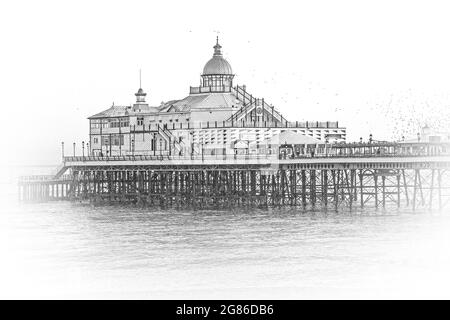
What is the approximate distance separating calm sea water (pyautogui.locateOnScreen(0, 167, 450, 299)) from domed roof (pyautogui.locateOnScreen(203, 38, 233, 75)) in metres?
33.2

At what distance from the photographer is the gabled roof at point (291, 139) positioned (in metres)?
90.6

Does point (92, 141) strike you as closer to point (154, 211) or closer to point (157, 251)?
point (154, 211)

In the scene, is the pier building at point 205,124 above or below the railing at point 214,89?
below

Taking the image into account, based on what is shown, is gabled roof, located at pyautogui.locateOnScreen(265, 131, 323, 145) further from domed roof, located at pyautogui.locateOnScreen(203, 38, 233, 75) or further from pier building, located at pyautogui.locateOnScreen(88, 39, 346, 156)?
domed roof, located at pyautogui.locateOnScreen(203, 38, 233, 75)

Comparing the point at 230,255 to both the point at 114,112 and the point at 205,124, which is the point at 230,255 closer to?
the point at 205,124

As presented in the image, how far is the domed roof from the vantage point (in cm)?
10706

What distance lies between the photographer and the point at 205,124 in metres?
100

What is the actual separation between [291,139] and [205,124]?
37.1ft

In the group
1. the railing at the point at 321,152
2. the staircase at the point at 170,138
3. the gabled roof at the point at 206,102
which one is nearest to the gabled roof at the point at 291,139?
the railing at the point at 321,152

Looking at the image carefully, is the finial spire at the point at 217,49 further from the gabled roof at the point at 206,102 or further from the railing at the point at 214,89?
the gabled roof at the point at 206,102

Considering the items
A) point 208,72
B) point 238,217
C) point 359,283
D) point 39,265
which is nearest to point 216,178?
point 238,217

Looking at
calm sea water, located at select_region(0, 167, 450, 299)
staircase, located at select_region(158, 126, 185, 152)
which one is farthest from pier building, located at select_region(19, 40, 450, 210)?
calm sea water, located at select_region(0, 167, 450, 299)

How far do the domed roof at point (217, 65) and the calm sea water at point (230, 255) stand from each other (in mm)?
33201

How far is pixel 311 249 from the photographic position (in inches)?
2130
